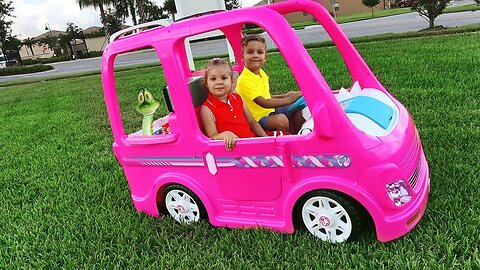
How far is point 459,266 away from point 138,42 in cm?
196

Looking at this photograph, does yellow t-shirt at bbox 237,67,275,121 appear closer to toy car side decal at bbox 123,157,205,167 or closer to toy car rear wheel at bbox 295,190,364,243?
toy car side decal at bbox 123,157,205,167

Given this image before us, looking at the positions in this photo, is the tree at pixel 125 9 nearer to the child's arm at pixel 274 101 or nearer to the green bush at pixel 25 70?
the green bush at pixel 25 70

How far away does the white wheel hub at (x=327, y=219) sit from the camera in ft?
6.97

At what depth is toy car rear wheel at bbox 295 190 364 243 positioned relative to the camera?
208 cm

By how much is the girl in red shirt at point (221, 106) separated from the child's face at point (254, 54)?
292mm

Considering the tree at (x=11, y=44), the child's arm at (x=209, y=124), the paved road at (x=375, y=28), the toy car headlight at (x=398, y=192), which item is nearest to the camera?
the toy car headlight at (x=398, y=192)

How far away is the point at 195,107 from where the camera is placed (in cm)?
259

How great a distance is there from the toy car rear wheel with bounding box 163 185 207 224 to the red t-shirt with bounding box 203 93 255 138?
1.43ft

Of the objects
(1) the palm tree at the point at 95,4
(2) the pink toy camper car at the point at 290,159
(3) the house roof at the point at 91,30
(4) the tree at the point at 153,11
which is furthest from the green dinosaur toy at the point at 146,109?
(3) the house roof at the point at 91,30

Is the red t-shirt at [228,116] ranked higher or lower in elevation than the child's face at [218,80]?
lower

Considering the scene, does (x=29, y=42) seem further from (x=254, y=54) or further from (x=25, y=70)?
(x=254, y=54)

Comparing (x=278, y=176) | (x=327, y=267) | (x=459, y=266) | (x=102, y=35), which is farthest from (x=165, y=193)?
(x=102, y=35)

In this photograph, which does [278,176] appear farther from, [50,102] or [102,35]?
[102,35]

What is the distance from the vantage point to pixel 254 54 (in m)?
2.81
